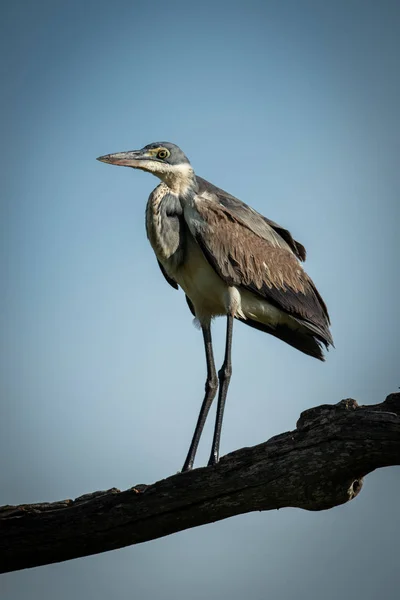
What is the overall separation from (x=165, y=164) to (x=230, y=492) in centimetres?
338

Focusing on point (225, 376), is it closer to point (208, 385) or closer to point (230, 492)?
point (208, 385)

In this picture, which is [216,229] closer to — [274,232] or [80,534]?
[274,232]

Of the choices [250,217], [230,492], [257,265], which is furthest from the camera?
[250,217]

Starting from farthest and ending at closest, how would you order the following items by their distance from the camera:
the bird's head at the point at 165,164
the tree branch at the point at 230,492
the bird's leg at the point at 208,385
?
the bird's head at the point at 165,164 < the bird's leg at the point at 208,385 < the tree branch at the point at 230,492

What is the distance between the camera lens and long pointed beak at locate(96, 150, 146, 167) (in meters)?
7.05

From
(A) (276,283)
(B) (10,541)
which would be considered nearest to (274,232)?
(A) (276,283)

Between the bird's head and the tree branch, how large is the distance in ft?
9.96

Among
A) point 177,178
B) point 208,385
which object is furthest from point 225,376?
point 177,178

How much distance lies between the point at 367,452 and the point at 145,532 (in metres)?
1.61

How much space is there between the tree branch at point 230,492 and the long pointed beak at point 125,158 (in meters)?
3.04

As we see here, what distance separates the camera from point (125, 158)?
7.11 metres

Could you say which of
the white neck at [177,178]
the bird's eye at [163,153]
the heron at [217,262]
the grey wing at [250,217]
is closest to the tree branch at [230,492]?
the heron at [217,262]

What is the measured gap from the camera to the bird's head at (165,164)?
721cm

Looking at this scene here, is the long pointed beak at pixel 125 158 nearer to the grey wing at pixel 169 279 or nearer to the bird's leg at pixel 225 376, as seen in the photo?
the grey wing at pixel 169 279
